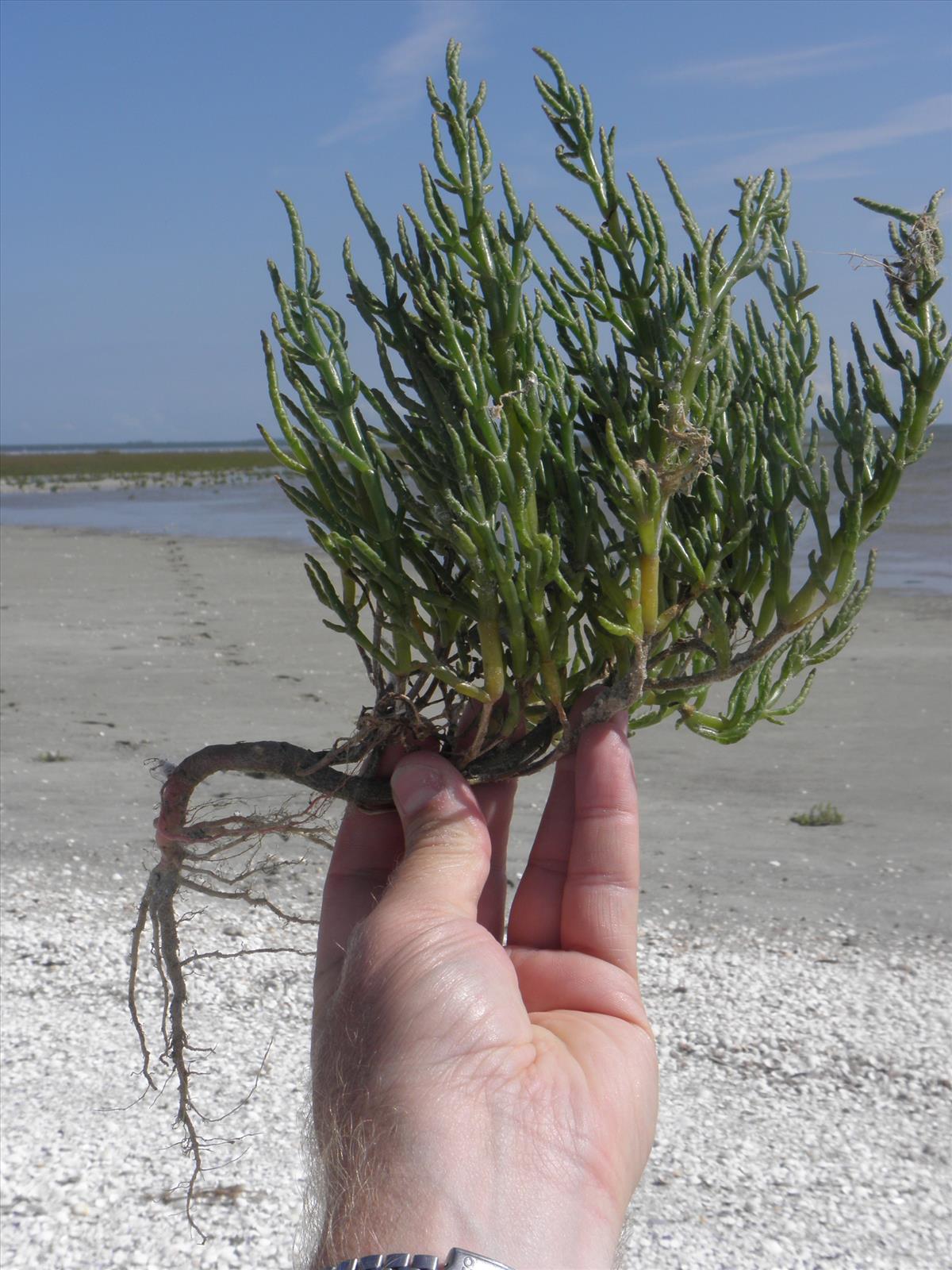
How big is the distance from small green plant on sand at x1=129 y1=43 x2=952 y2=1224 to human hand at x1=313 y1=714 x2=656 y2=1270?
0.82 feet

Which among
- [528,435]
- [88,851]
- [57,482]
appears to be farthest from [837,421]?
[57,482]

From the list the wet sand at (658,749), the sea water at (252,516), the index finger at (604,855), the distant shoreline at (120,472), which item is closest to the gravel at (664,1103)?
the wet sand at (658,749)

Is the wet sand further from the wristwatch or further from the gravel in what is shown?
the wristwatch

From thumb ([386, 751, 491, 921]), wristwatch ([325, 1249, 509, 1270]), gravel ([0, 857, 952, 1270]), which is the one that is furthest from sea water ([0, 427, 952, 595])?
wristwatch ([325, 1249, 509, 1270])

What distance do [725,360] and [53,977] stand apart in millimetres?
3931

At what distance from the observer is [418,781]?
2.10m

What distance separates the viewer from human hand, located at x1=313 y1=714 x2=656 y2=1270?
186 cm

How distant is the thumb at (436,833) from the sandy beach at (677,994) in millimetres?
1804

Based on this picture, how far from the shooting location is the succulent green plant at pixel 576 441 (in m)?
1.88

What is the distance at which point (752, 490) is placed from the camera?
2045 mm

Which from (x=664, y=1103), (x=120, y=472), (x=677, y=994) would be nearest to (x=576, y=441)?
(x=664, y=1103)

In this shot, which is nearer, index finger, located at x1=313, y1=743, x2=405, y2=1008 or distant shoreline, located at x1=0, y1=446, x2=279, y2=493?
index finger, located at x1=313, y1=743, x2=405, y2=1008

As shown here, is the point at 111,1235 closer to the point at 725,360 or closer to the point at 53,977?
the point at 53,977

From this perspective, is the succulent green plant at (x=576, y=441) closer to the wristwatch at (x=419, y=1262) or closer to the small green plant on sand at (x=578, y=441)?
the small green plant on sand at (x=578, y=441)
